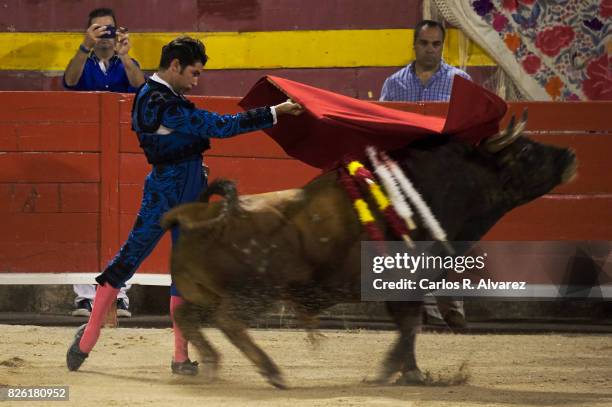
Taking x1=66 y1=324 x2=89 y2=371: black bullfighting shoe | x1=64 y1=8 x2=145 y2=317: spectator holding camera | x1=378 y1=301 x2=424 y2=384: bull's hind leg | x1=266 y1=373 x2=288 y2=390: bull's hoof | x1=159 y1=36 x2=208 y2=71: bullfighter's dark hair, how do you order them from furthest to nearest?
1. x1=64 y1=8 x2=145 y2=317: spectator holding camera
2. x1=66 y1=324 x2=89 y2=371: black bullfighting shoe
3. x1=159 y1=36 x2=208 y2=71: bullfighter's dark hair
4. x1=378 y1=301 x2=424 y2=384: bull's hind leg
5. x1=266 y1=373 x2=288 y2=390: bull's hoof

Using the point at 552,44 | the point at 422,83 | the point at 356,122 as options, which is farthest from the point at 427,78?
the point at 356,122

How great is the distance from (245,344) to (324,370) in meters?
0.82

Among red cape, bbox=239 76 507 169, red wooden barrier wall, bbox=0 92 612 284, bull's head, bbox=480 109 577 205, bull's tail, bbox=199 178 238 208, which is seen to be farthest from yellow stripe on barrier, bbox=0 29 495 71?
bull's tail, bbox=199 178 238 208

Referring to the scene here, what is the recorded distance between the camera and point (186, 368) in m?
5.11

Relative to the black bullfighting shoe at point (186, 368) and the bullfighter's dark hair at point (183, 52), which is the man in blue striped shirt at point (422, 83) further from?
the black bullfighting shoe at point (186, 368)

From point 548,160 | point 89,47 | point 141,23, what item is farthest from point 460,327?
point 141,23

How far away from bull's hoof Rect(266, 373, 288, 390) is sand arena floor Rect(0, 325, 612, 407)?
0.03 m

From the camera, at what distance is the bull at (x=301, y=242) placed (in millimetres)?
4711

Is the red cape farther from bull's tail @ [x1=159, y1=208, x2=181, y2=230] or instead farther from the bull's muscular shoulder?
bull's tail @ [x1=159, y1=208, x2=181, y2=230]

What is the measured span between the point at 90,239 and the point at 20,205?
0.39 m

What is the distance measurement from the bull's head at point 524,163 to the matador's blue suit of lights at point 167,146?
33.8 inches

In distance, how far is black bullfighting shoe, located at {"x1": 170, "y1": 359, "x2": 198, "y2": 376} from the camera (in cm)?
511

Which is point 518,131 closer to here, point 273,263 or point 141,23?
point 273,263

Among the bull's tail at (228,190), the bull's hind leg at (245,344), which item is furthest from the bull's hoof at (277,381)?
the bull's tail at (228,190)
